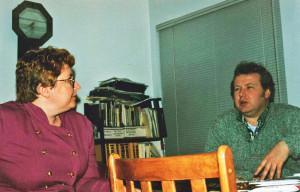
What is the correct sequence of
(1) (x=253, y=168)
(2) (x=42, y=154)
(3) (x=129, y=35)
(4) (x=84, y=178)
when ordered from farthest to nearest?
(3) (x=129, y=35) → (1) (x=253, y=168) → (4) (x=84, y=178) → (2) (x=42, y=154)

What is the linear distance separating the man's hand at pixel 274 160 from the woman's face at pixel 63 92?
1.02 meters

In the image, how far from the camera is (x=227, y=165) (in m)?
0.69

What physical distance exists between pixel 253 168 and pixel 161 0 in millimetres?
2432

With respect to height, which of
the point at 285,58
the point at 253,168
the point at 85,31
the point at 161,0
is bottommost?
the point at 253,168

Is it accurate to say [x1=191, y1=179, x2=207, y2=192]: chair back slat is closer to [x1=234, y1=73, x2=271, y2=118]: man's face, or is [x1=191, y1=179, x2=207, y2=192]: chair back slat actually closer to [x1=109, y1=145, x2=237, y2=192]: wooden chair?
[x1=109, y1=145, x2=237, y2=192]: wooden chair

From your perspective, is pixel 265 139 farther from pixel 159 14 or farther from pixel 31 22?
pixel 159 14

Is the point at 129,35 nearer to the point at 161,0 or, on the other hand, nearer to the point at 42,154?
the point at 161,0

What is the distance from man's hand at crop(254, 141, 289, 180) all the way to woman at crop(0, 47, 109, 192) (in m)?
0.78

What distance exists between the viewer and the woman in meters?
1.44

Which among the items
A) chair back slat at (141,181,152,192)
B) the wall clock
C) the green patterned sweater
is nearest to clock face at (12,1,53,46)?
the wall clock

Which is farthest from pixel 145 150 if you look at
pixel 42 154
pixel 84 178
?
pixel 42 154

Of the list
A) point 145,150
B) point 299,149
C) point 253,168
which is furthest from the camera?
point 145,150

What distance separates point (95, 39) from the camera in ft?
10.9

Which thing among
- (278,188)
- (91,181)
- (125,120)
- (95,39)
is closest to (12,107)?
(91,181)
